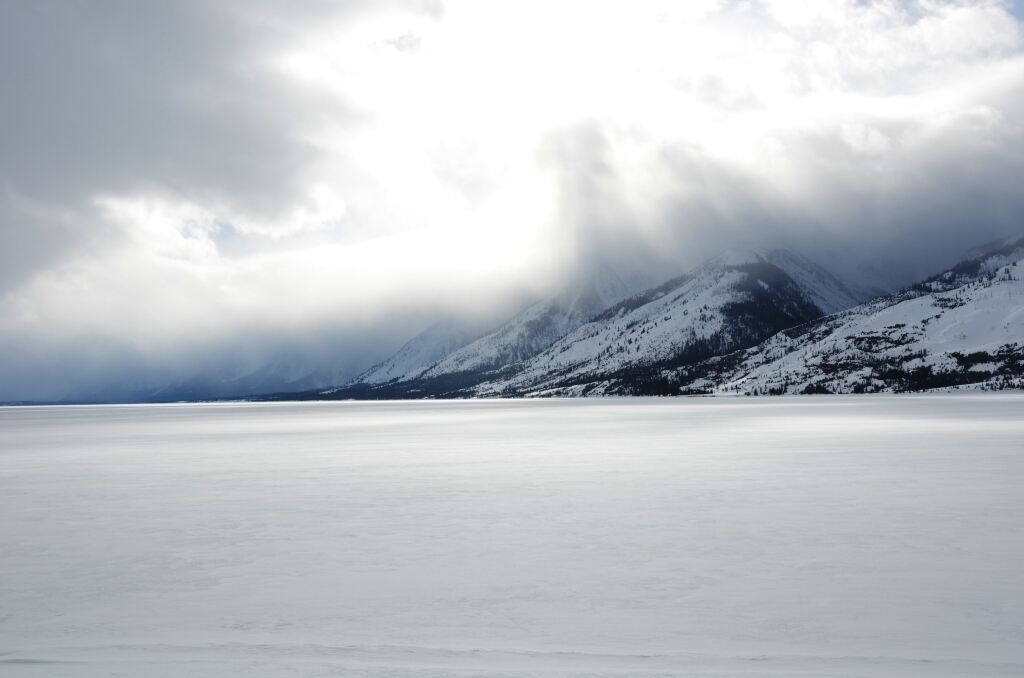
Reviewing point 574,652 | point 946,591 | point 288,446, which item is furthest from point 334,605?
point 288,446

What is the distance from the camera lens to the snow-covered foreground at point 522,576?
10.6 metres

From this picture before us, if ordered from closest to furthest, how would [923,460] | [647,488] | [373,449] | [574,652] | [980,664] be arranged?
[980,664] → [574,652] → [647,488] → [923,460] → [373,449]

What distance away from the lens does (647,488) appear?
2870 centimetres

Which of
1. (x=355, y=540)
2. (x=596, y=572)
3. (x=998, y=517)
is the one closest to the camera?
(x=596, y=572)

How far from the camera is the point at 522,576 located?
15.1m

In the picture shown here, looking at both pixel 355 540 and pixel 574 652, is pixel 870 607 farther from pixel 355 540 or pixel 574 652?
pixel 355 540

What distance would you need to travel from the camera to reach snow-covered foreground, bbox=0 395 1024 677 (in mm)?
10625

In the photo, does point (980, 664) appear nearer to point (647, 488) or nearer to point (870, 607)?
point (870, 607)

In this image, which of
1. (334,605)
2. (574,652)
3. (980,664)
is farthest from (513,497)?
(980,664)

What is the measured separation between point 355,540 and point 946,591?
12828 millimetres

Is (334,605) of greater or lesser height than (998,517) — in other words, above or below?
above

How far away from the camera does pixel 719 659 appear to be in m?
10.4

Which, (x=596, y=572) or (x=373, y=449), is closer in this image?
(x=596, y=572)

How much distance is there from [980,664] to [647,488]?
18749 mm
